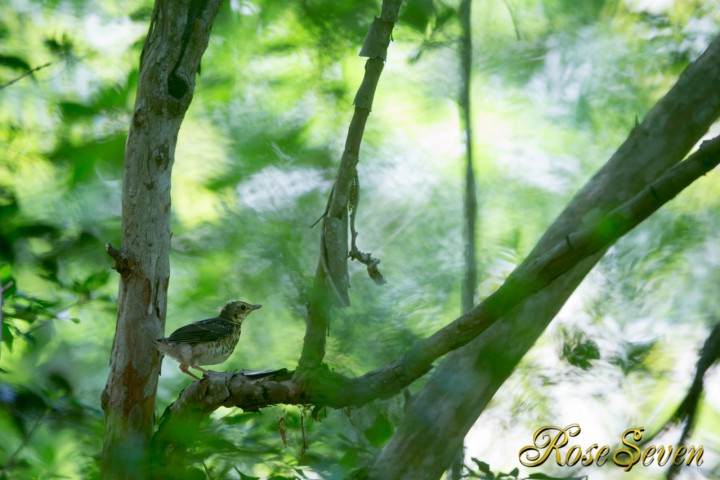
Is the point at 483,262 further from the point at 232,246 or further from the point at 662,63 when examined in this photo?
the point at 662,63

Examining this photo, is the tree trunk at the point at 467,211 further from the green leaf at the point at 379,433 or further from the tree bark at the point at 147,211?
the tree bark at the point at 147,211

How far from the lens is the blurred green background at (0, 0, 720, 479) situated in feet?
9.74

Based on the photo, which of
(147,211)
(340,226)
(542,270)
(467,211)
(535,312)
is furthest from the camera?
(467,211)

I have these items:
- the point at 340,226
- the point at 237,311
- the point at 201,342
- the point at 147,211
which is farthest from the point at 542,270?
the point at 237,311

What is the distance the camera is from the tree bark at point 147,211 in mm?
2631

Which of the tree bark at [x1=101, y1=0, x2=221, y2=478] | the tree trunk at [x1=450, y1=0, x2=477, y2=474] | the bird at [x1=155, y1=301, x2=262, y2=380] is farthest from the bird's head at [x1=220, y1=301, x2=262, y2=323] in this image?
the tree trunk at [x1=450, y1=0, x2=477, y2=474]

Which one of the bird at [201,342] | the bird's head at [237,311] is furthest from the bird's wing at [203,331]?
the bird's head at [237,311]

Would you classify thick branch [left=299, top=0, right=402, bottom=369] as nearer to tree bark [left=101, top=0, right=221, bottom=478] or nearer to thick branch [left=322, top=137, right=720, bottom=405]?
thick branch [left=322, top=137, right=720, bottom=405]

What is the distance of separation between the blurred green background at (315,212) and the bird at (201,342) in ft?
0.94

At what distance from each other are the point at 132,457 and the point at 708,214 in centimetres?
376

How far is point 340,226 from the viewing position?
91.5 inches

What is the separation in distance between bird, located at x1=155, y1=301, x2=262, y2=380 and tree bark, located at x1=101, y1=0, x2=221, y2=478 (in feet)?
0.34

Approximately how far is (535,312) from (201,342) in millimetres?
1193

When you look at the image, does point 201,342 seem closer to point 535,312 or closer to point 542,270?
point 535,312
